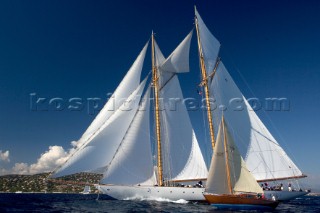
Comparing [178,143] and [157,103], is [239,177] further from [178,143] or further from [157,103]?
[157,103]

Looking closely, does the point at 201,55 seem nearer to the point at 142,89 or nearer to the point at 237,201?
the point at 142,89

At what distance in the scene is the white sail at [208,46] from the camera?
4867 centimetres

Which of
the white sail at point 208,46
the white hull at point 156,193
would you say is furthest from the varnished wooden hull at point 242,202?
the white sail at point 208,46

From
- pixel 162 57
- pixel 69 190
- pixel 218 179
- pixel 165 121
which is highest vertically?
pixel 162 57

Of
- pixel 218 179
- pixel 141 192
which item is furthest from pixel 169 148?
pixel 218 179

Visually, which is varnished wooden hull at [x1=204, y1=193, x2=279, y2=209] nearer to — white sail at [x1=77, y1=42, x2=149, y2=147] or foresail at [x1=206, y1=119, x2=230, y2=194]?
foresail at [x1=206, y1=119, x2=230, y2=194]

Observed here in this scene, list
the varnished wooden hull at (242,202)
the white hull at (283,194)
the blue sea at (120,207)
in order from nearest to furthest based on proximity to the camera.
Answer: the blue sea at (120,207) → the varnished wooden hull at (242,202) → the white hull at (283,194)

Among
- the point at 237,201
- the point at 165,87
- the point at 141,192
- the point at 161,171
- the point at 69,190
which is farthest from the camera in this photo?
the point at 69,190

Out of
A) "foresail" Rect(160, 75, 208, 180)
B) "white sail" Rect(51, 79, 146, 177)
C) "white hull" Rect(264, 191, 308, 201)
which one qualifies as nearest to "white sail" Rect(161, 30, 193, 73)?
"foresail" Rect(160, 75, 208, 180)

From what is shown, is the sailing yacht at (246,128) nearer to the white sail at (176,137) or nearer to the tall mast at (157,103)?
the white sail at (176,137)

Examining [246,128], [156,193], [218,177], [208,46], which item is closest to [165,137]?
[156,193]

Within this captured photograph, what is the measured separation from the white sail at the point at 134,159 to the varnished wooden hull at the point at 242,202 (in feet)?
38.0

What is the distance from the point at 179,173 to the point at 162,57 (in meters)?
19.3

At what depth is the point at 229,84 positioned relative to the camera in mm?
45375
